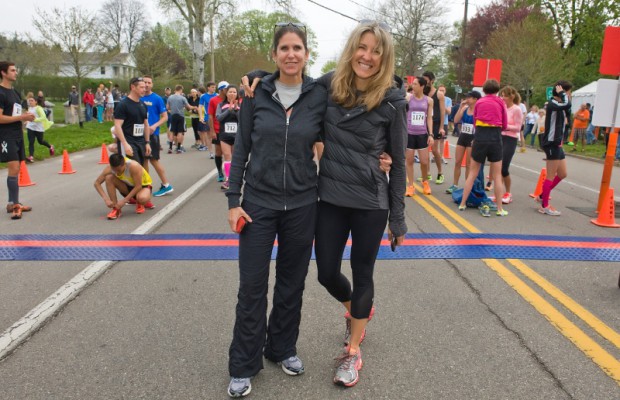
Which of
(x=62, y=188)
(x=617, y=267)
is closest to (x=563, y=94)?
(x=617, y=267)

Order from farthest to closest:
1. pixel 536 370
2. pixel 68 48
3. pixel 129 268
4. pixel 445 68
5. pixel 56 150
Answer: pixel 445 68, pixel 68 48, pixel 56 150, pixel 129 268, pixel 536 370

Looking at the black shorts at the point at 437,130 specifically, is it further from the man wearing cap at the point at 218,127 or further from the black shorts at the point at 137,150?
the black shorts at the point at 137,150

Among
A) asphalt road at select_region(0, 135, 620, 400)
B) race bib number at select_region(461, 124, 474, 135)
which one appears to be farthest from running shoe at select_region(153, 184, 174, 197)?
race bib number at select_region(461, 124, 474, 135)

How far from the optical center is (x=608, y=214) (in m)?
6.90

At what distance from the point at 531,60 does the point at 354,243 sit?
99.9 ft

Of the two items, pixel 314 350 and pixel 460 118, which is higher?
pixel 460 118

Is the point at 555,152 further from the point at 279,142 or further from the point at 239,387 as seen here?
the point at 239,387

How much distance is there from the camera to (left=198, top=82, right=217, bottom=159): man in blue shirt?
14.0m

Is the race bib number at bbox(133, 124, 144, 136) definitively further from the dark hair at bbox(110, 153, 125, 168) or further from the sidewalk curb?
the sidewalk curb

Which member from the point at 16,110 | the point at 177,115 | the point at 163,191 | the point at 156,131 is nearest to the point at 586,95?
the point at 177,115

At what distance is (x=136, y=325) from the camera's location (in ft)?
11.5

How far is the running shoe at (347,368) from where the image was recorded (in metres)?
2.79

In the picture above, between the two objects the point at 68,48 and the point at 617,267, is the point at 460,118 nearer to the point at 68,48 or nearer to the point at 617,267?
the point at 617,267

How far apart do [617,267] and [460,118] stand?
4656mm
